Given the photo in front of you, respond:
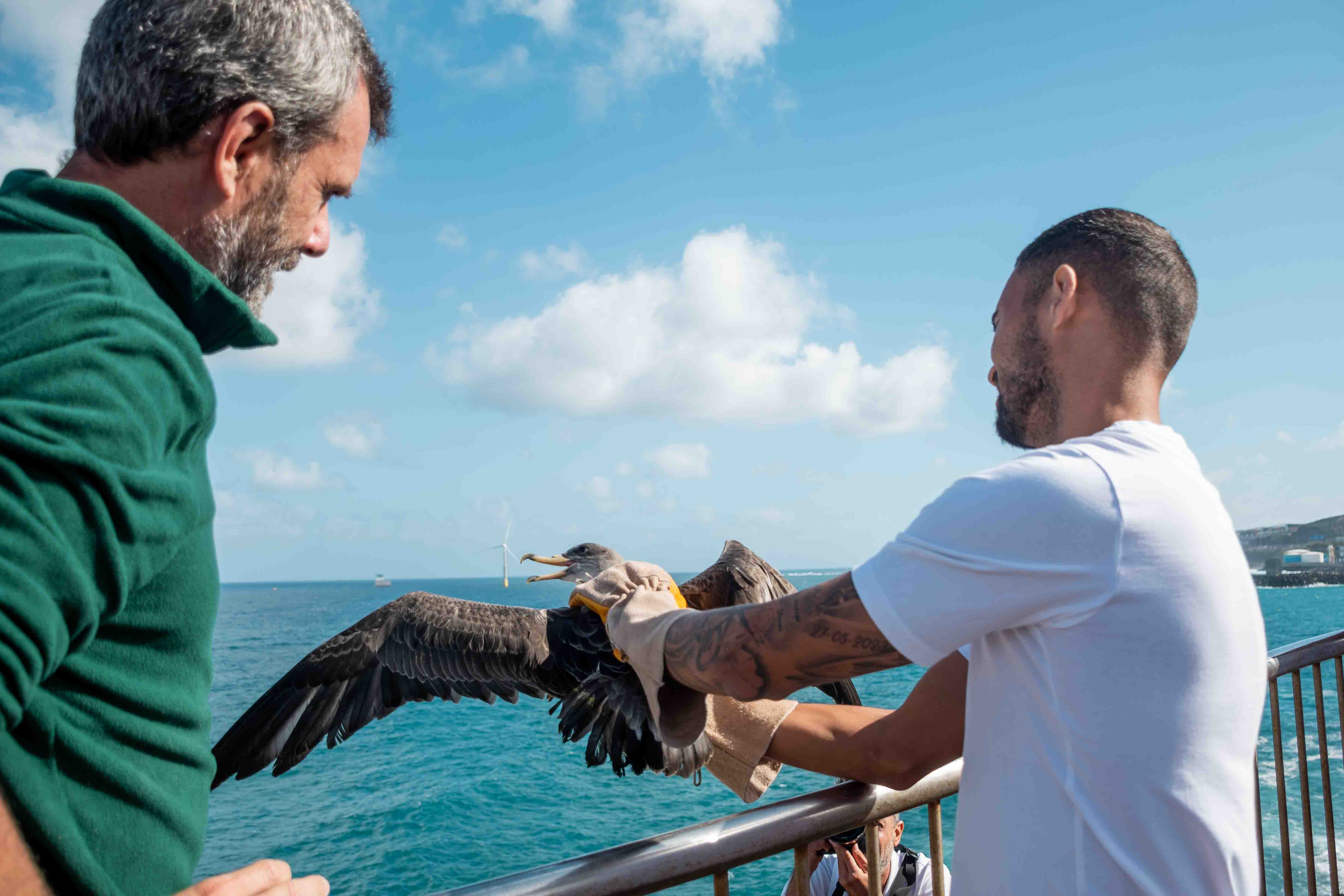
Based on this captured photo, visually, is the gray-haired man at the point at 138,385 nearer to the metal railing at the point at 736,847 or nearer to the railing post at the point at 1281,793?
the metal railing at the point at 736,847

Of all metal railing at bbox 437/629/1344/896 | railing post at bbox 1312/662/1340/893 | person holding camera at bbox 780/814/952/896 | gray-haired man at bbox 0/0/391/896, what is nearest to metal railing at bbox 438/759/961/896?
metal railing at bbox 437/629/1344/896

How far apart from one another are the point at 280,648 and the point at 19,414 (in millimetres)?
77144

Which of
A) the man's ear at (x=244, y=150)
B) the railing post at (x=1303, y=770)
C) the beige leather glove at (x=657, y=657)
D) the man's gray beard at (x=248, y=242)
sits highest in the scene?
the man's ear at (x=244, y=150)

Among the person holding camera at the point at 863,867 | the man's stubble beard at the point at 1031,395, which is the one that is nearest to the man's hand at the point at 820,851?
the person holding camera at the point at 863,867

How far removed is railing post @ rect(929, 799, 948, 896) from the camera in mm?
2162

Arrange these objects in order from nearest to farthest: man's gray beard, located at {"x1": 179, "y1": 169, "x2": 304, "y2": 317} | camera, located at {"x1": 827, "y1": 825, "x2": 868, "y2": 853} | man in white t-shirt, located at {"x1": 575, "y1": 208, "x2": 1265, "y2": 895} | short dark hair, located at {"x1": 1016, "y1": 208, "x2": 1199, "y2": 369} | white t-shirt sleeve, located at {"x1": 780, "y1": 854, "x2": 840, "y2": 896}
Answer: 1. man's gray beard, located at {"x1": 179, "y1": 169, "x2": 304, "y2": 317}
2. man in white t-shirt, located at {"x1": 575, "y1": 208, "x2": 1265, "y2": 895}
3. short dark hair, located at {"x1": 1016, "y1": 208, "x2": 1199, "y2": 369}
4. camera, located at {"x1": 827, "y1": 825, "x2": 868, "y2": 853}
5. white t-shirt sleeve, located at {"x1": 780, "y1": 854, "x2": 840, "y2": 896}

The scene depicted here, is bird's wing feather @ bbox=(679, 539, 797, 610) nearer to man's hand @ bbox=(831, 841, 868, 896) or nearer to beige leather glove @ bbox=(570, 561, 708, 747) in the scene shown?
man's hand @ bbox=(831, 841, 868, 896)

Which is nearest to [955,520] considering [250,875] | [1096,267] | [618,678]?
[1096,267]

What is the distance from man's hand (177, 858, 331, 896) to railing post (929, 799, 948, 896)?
5.29 feet

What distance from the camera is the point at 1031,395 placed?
1.70 metres

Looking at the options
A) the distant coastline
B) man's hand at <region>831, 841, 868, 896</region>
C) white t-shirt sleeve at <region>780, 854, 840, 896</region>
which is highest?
man's hand at <region>831, 841, 868, 896</region>

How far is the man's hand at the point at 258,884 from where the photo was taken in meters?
0.92

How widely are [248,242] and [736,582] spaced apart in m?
3.73

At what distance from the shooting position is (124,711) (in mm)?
830
